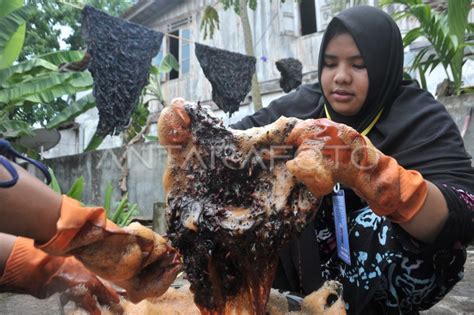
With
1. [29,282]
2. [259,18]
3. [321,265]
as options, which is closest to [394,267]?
[321,265]

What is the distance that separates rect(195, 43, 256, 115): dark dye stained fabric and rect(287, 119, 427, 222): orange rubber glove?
5275 millimetres

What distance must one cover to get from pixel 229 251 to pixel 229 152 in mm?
255

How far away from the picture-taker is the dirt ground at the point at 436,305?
2.38 m

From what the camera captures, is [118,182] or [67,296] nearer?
[67,296]

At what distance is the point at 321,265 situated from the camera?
1.92 meters

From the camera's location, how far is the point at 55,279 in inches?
49.5

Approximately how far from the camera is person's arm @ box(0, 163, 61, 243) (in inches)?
36.3

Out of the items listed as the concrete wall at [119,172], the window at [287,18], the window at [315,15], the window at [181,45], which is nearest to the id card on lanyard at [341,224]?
the concrete wall at [119,172]

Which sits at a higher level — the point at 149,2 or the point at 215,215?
the point at 149,2

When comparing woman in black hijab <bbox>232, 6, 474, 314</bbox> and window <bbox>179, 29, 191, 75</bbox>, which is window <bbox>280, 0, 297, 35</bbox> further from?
woman in black hijab <bbox>232, 6, 474, 314</bbox>

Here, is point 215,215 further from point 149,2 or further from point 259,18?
point 149,2

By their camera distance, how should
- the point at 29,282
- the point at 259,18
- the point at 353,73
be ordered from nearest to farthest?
the point at 29,282
the point at 353,73
the point at 259,18

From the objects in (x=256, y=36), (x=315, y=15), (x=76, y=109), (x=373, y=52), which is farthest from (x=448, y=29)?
(x=76, y=109)

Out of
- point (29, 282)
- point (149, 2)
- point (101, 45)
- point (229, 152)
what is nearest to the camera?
point (229, 152)
